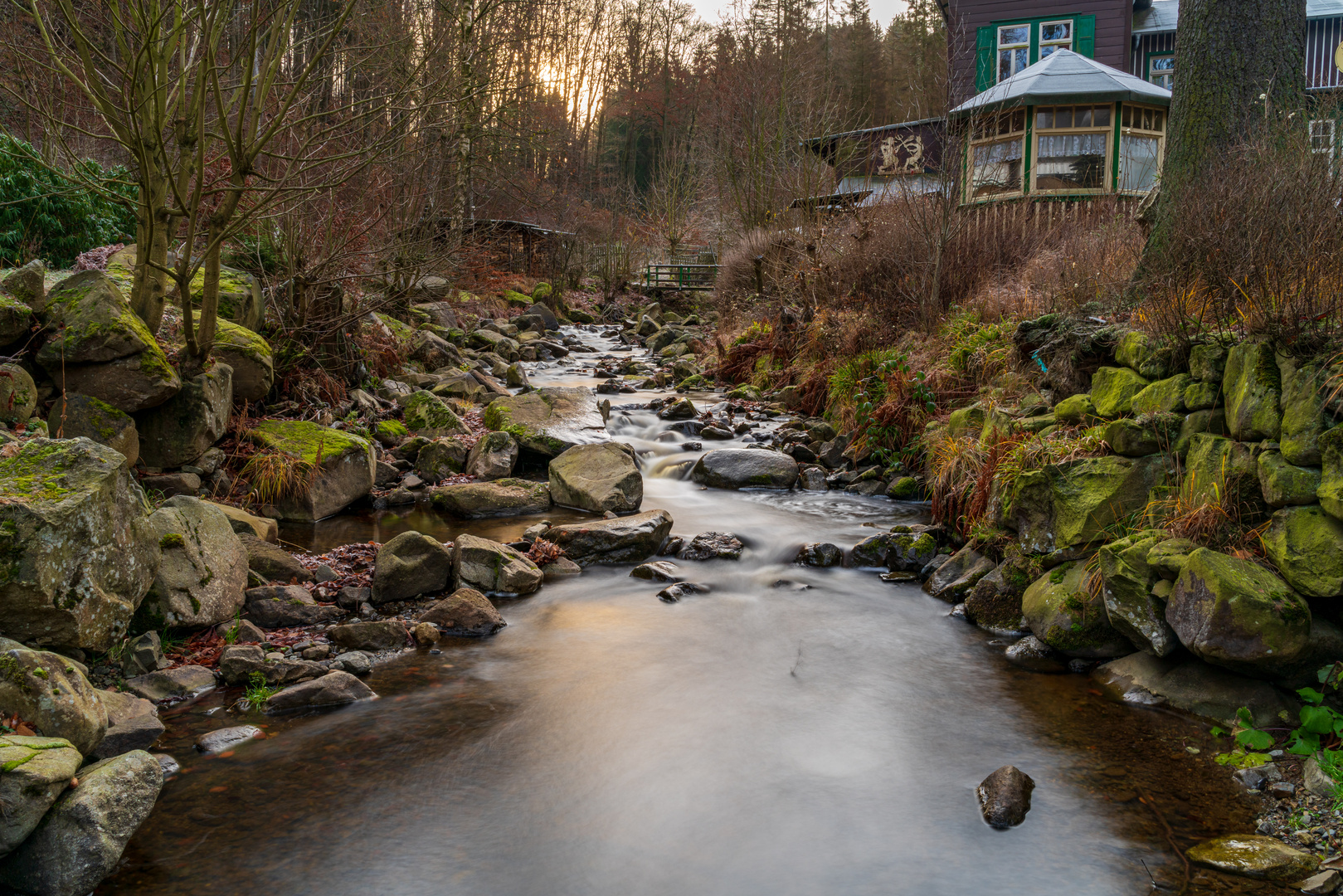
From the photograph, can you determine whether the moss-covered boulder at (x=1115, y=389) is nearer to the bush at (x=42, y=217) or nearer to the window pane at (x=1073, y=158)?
the bush at (x=42, y=217)

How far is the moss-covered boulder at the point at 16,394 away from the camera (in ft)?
20.6

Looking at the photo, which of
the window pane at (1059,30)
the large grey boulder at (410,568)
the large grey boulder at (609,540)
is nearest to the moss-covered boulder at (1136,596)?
the large grey boulder at (609,540)

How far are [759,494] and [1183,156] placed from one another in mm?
5438

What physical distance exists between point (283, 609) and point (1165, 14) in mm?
28784

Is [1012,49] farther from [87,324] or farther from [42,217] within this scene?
[87,324]

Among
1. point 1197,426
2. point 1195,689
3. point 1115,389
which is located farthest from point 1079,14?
point 1195,689

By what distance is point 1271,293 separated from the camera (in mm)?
5398

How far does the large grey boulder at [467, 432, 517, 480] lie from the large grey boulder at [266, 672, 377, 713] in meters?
4.88

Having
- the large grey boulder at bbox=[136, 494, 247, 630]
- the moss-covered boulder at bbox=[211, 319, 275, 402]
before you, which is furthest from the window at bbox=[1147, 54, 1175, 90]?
the large grey boulder at bbox=[136, 494, 247, 630]

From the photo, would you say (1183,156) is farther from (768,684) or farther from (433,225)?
(433,225)

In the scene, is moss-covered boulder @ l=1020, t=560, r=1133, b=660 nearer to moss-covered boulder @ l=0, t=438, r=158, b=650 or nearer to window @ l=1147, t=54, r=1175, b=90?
moss-covered boulder @ l=0, t=438, r=158, b=650

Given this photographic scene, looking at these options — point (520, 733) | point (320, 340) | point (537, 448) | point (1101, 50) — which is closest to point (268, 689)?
point (520, 733)

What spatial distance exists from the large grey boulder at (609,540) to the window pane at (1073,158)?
14734 mm

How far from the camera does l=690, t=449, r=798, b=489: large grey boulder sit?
35.0 feet
